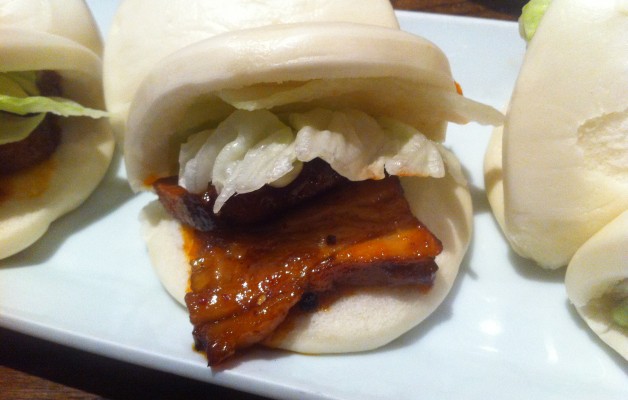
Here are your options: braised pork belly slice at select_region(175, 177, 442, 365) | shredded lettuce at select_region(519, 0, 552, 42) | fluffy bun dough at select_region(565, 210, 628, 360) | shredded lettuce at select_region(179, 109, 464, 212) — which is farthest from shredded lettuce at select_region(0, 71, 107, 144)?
fluffy bun dough at select_region(565, 210, 628, 360)

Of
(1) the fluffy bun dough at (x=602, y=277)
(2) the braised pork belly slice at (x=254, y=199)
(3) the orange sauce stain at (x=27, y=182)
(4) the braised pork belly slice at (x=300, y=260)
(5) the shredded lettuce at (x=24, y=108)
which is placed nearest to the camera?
(1) the fluffy bun dough at (x=602, y=277)

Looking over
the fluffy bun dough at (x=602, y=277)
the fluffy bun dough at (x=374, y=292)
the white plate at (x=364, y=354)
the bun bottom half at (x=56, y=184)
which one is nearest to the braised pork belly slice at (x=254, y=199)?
the fluffy bun dough at (x=374, y=292)

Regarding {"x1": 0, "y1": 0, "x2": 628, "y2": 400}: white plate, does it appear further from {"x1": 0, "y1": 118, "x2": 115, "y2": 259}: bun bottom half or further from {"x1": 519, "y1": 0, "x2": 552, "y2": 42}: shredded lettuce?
{"x1": 519, "y1": 0, "x2": 552, "y2": 42}: shredded lettuce

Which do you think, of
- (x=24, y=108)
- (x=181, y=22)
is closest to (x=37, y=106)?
Result: (x=24, y=108)

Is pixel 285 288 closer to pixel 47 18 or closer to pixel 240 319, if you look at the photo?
pixel 240 319

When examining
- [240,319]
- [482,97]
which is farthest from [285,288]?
[482,97]

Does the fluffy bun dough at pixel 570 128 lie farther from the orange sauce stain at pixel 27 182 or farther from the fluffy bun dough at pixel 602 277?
the orange sauce stain at pixel 27 182

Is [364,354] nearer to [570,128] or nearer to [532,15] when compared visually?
[570,128]
